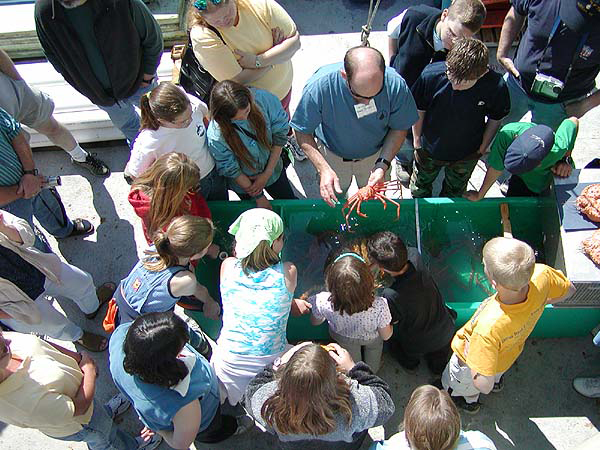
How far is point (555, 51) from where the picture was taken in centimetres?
312

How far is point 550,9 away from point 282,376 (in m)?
2.72

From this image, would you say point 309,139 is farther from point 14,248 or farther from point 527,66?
point 14,248

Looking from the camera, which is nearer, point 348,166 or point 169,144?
point 169,144

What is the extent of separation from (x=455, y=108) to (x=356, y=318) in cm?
143

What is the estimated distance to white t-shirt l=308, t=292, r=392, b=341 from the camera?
2529 millimetres

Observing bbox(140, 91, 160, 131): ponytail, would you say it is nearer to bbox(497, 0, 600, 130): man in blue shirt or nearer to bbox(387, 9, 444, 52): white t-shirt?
bbox(387, 9, 444, 52): white t-shirt

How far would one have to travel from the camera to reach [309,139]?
3.19 m

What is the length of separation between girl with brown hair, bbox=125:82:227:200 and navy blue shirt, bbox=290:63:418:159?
61cm

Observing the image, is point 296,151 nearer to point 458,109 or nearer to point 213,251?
point 213,251

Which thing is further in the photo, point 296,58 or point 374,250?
point 296,58

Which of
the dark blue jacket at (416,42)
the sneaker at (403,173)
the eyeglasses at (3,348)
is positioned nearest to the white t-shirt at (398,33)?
the dark blue jacket at (416,42)

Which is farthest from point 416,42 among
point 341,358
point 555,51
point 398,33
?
point 341,358

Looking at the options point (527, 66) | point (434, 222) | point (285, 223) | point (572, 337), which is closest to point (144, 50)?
point (285, 223)

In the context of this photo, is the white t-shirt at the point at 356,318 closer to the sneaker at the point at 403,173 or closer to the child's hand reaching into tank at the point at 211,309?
the child's hand reaching into tank at the point at 211,309
